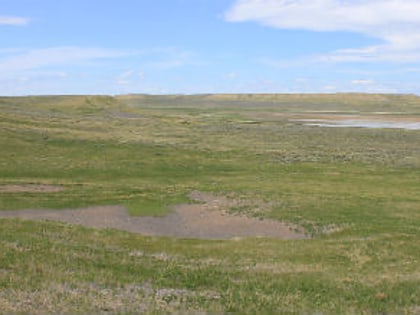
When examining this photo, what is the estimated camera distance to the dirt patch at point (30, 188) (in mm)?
41719


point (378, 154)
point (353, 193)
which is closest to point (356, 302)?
point (353, 193)

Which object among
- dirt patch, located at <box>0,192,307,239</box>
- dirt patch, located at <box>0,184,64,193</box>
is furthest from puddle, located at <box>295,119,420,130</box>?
dirt patch, located at <box>0,192,307,239</box>

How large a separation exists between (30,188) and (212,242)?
2059 centimetres

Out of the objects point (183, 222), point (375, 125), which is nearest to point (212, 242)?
point (183, 222)

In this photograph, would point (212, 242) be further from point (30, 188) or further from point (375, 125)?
point (375, 125)

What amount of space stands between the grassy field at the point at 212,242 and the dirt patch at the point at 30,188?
946 millimetres

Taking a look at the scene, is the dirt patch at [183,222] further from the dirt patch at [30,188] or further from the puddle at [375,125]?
the puddle at [375,125]

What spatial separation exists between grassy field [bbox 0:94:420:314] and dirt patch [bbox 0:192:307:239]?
118cm

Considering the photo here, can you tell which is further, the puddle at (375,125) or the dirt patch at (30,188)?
the puddle at (375,125)

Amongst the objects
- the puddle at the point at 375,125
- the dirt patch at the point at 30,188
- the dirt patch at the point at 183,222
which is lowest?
the dirt patch at the point at 183,222

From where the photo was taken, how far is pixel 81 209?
36.8m

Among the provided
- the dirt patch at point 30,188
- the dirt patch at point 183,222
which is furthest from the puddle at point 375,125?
the dirt patch at point 183,222

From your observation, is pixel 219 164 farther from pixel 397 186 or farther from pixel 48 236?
pixel 48 236

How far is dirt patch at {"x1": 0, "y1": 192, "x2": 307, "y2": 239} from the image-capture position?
3180 centimetres
